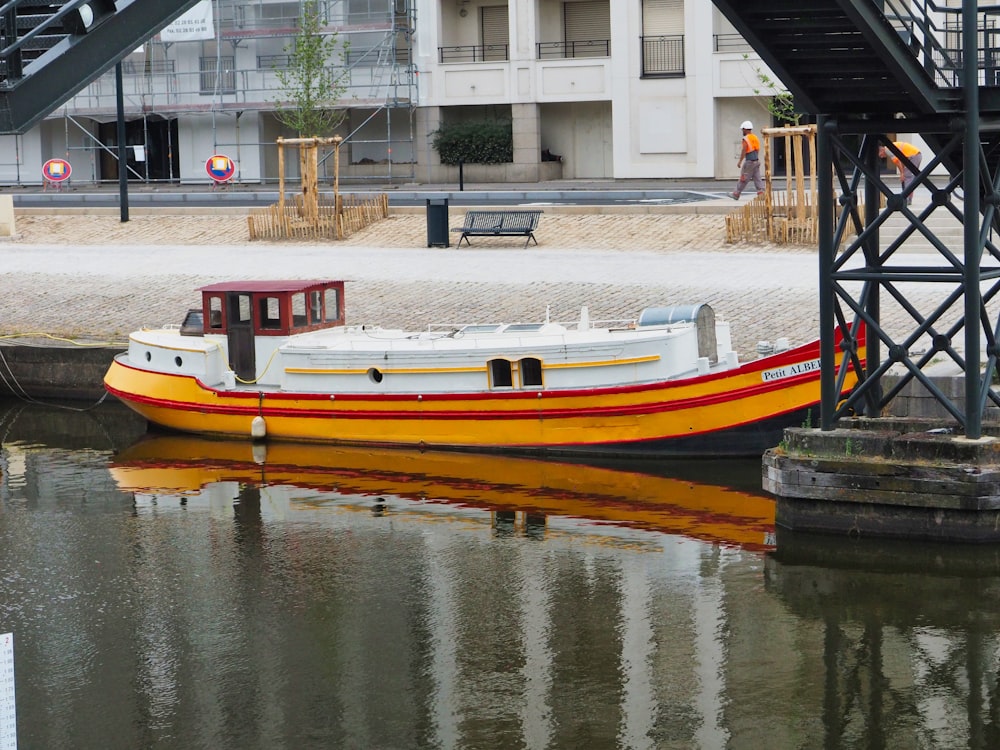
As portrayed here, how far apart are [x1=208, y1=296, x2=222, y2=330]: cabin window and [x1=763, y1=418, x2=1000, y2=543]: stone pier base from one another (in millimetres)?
10743

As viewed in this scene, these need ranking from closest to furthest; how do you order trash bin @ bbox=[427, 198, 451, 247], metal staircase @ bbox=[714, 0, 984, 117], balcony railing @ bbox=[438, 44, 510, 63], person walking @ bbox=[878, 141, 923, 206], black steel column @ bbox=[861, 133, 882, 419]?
1. metal staircase @ bbox=[714, 0, 984, 117]
2. black steel column @ bbox=[861, 133, 882, 419]
3. person walking @ bbox=[878, 141, 923, 206]
4. trash bin @ bbox=[427, 198, 451, 247]
5. balcony railing @ bbox=[438, 44, 510, 63]

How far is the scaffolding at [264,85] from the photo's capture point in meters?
56.5

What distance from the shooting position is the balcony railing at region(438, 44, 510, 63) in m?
56.7

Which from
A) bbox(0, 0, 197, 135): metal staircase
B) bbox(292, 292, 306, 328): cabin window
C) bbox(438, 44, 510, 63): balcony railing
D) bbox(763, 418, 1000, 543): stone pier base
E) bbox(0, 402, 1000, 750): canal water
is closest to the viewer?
bbox(0, 0, 197, 135): metal staircase

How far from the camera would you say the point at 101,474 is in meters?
22.7

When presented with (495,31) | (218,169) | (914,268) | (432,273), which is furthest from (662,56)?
(914,268)

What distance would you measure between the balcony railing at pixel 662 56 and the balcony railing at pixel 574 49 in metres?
2.06

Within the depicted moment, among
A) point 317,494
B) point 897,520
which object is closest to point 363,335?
point 317,494

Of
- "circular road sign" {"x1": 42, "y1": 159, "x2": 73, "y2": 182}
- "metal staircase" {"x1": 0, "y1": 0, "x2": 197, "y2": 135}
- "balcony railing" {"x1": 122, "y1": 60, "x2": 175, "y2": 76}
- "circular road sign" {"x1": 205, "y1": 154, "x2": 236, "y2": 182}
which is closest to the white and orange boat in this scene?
"metal staircase" {"x1": 0, "y1": 0, "x2": 197, "y2": 135}

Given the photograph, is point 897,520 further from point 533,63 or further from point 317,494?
point 533,63

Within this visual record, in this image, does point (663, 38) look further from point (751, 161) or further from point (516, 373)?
point (516, 373)

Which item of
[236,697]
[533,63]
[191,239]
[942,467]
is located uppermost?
[533,63]

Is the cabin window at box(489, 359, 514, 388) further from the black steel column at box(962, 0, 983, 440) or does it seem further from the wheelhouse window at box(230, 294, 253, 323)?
the black steel column at box(962, 0, 983, 440)

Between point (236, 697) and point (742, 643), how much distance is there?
4.41 metres
